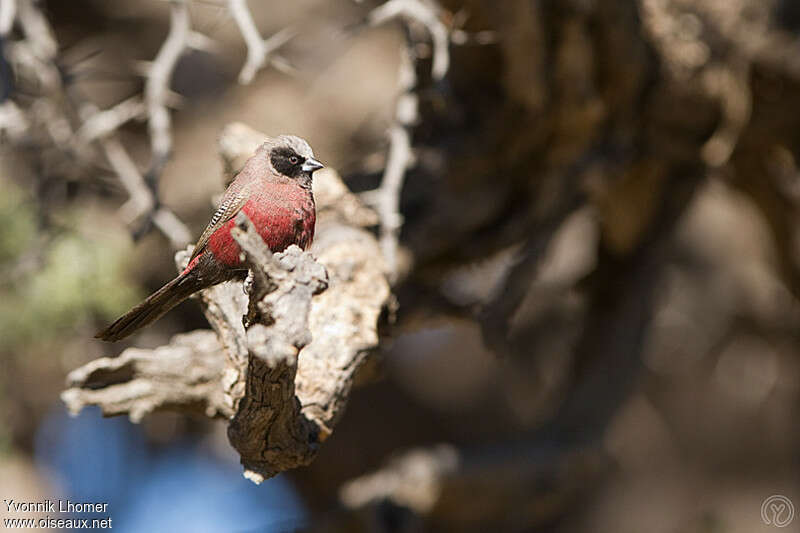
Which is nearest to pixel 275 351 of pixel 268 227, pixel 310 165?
pixel 268 227

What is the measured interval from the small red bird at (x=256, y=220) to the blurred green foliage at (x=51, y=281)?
1.47 m

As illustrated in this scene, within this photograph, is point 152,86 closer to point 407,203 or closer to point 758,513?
point 407,203

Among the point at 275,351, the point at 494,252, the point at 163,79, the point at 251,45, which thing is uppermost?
the point at 251,45

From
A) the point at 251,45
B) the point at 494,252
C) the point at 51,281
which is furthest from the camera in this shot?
the point at 494,252

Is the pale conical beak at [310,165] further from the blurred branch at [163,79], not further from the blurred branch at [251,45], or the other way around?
the blurred branch at [163,79]

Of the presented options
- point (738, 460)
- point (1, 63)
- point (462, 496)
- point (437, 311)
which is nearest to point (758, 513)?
point (738, 460)

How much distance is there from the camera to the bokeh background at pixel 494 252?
382cm

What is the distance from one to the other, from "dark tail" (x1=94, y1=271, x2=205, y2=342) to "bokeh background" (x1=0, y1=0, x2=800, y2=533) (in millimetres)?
749

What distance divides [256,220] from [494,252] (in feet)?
6.61

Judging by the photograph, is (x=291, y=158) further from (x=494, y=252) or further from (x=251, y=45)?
(x=494, y=252)

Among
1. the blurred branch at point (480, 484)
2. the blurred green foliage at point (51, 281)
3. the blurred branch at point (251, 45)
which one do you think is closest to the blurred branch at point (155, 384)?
the blurred branch at point (251, 45)

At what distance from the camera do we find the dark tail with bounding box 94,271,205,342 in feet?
7.16

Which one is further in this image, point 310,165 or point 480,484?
point 480,484

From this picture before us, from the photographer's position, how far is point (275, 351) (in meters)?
1.73
